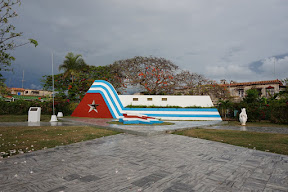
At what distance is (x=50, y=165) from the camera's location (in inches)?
154

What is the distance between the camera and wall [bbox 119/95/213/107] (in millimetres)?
16375

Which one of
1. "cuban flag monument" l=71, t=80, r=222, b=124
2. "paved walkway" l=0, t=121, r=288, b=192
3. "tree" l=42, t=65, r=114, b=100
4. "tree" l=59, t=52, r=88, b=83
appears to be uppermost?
"tree" l=59, t=52, r=88, b=83

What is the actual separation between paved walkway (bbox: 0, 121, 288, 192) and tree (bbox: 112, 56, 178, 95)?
14363 millimetres

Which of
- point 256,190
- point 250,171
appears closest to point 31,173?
point 256,190

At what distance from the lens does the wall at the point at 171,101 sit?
1638 cm

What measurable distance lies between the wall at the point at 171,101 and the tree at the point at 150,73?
10.2 ft

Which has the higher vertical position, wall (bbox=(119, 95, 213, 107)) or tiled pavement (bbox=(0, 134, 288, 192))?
wall (bbox=(119, 95, 213, 107))

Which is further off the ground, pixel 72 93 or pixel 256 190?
pixel 72 93

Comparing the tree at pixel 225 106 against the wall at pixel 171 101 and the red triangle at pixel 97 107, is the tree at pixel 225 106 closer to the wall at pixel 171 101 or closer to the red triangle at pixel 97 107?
the wall at pixel 171 101

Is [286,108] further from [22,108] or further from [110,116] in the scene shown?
[22,108]

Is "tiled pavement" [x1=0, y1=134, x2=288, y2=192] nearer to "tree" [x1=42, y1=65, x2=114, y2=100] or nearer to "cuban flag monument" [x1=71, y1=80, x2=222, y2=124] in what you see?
"cuban flag monument" [x1=71, y1=80, x2=222, y2=124]

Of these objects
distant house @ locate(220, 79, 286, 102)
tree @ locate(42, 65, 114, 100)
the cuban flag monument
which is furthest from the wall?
distant house @ locate(220, 79, 286, 102)

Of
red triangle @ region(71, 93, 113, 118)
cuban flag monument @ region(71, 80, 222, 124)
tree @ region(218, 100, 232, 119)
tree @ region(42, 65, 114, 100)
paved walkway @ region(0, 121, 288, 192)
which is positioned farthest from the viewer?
tree @ region(42, 65, 114, 100)

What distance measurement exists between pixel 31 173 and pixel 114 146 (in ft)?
8.57
